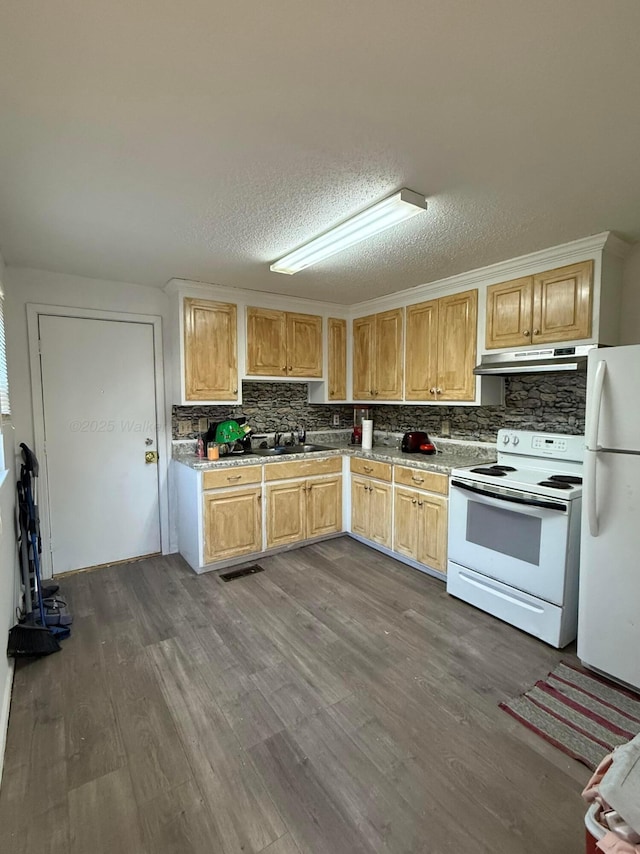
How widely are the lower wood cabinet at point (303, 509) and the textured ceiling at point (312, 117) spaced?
7.27 ft

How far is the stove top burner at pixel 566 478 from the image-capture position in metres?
2.57

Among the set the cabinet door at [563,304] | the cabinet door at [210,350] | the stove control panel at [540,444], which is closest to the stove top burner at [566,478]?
the stove control panel at [540,444]

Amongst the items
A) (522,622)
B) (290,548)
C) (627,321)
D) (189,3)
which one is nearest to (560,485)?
(522,622)

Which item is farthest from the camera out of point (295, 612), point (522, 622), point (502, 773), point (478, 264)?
point (478, 264)

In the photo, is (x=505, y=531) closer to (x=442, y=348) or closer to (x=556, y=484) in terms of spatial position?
(x=556, y=484)

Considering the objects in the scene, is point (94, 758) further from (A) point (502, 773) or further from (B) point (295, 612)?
(A) point (502, 773)

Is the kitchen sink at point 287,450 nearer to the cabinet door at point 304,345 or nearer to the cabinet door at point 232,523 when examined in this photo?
the cabinet door at point 232,523

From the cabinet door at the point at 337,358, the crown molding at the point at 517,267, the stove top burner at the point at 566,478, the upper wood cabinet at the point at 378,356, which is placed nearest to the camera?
the crown molding at the point at 517,267

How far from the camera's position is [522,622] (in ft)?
8.33

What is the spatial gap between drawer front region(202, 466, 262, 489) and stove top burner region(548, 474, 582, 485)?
7.54 ft

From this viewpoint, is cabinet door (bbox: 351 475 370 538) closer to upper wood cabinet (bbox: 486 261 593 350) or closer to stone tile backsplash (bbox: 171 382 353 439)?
stone tile backsplash (bbox: 171 382 353 439)

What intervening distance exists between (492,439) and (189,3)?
324cm

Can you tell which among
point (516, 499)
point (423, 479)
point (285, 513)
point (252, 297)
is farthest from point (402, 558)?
point (252, 297)

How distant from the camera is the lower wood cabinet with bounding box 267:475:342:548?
3727mm
